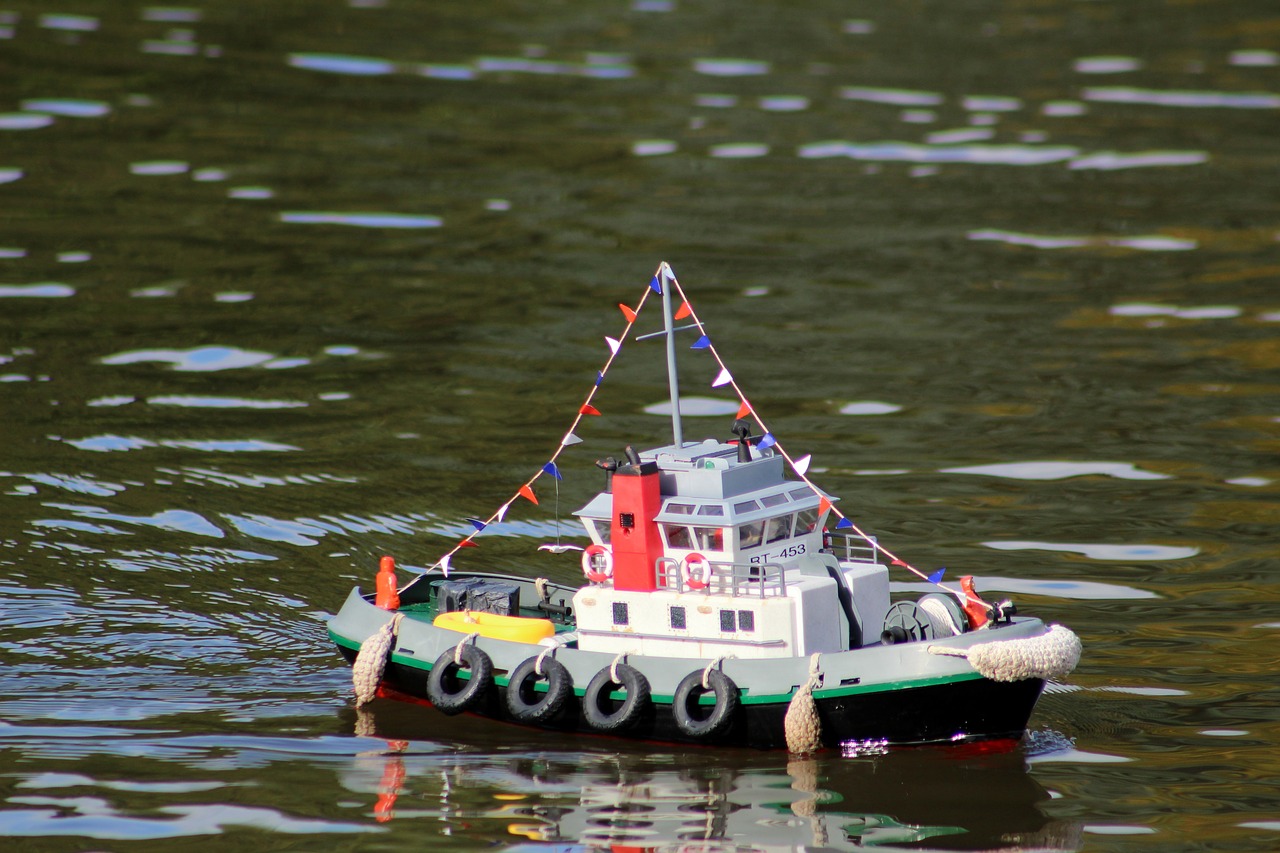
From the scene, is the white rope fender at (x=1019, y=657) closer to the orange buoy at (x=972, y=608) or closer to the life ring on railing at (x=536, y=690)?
the orange buoy at (x=972, y=608)

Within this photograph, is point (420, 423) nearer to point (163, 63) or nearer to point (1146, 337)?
point (1146, 337)

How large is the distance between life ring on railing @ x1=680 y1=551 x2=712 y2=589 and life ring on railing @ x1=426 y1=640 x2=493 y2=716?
92.6 inches

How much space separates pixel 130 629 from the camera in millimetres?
21188

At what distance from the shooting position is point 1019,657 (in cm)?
1692

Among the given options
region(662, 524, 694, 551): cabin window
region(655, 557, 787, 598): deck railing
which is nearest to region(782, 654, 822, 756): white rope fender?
region(655, 557, 787, 598): deck railing

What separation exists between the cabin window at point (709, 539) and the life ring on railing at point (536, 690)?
77.2 inches

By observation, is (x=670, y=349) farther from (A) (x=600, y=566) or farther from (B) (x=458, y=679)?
(B) (x=458, y=679)

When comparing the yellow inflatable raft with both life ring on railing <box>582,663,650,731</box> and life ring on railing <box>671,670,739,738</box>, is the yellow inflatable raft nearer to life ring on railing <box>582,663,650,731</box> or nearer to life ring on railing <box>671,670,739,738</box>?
life ring on railing <box>582,663,650,731</box>

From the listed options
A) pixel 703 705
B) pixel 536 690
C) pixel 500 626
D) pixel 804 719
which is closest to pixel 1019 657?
pixel 804 719

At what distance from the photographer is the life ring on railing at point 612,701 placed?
17641 millimetres

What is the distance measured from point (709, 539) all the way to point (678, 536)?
367mm

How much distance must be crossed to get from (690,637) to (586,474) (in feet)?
27.7

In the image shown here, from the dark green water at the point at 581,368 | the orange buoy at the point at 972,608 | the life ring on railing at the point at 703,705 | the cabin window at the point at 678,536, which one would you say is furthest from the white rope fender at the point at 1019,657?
the cabin window at the point at 678,536

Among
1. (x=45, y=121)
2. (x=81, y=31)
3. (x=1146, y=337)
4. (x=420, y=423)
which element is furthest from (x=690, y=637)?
(x=81, y=31)
